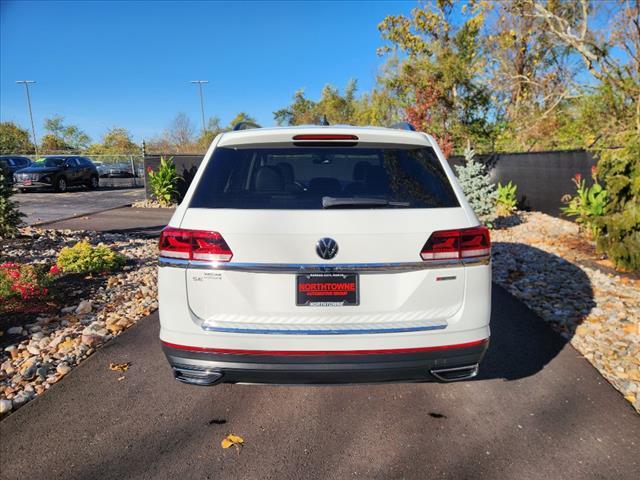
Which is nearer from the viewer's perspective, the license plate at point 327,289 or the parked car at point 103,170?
the license plate at point 327,289

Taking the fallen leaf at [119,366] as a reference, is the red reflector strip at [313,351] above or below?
above

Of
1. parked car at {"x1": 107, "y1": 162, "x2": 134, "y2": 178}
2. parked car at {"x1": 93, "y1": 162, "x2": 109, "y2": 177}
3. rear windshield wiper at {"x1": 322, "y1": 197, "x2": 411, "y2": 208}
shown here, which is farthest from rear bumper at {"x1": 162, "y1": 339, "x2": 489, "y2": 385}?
parked car at {"x1": 93, "y1": 162, "x2": 109, "y2": 177}

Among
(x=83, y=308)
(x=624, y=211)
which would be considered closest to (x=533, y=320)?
(x=624, y=211)

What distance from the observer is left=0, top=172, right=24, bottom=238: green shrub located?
24.6ft

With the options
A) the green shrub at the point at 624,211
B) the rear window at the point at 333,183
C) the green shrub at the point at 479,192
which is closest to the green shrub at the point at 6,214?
the rear window at the point at 333,183

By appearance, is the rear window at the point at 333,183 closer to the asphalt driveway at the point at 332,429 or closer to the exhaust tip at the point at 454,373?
the exhaust tip at the point at 454,373

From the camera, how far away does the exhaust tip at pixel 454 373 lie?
234 cm

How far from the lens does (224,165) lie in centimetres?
261

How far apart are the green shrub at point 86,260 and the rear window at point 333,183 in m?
4.07

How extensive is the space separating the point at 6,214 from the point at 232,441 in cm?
734

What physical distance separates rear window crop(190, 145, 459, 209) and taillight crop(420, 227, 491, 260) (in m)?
0.19

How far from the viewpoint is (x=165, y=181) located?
14906 mm

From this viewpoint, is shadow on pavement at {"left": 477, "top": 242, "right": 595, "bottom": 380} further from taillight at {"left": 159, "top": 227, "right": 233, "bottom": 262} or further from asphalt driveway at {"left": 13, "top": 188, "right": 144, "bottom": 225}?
asphalt driveway at {"left": 13, "top": 188, "right": 144, "bottom": 225}

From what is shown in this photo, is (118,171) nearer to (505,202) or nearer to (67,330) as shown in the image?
(505,202)
